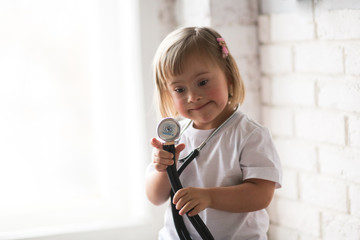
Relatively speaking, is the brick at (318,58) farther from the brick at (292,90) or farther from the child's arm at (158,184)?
the child's arm at (158,184)

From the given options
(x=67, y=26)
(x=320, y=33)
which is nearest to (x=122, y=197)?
(x=67, y=26)

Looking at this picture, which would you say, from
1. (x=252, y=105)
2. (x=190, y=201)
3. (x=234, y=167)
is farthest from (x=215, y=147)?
(x=252, y=105)

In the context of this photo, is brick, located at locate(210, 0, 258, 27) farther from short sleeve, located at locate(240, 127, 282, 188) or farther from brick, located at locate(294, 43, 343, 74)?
short sleeve, located at locate(240, 127, 282, 188)

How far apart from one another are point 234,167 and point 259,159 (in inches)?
2.5

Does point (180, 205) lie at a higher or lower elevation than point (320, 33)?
lower

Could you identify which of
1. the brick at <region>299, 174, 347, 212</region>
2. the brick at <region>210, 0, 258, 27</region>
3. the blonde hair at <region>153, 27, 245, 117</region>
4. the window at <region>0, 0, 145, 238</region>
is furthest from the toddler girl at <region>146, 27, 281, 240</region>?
the window at <region>0, 0, 145, 238</region>

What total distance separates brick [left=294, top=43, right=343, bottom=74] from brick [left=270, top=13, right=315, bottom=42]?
0.03m

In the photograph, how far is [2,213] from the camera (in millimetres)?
1790

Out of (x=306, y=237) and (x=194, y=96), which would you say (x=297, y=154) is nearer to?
(x=306, y=237)

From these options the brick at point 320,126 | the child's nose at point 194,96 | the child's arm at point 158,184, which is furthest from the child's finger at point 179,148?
the brick at point 320,126

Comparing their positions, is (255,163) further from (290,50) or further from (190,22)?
(190,22)

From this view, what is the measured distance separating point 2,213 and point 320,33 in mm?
1223

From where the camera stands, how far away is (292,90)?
4.86 ft

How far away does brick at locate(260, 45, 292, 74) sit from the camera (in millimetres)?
1483
